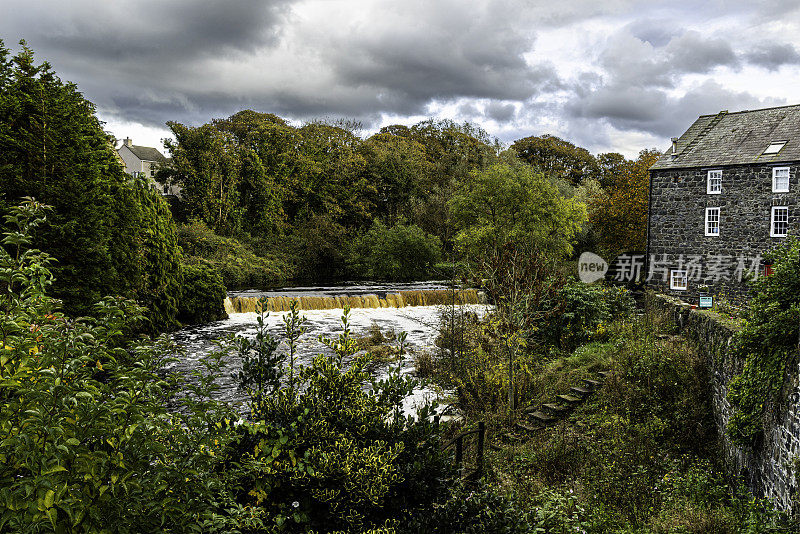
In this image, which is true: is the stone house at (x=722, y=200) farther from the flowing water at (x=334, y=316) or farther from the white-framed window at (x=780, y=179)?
the flowing water at (x=334, y=316)

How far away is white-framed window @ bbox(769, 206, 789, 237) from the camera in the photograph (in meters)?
19.9

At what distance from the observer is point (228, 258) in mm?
30328

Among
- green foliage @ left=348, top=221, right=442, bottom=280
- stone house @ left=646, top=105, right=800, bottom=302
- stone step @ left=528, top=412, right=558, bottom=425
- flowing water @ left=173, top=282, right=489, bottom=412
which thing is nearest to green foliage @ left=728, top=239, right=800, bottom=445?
stone step @ left=528, top=412, right=558, bottom=425

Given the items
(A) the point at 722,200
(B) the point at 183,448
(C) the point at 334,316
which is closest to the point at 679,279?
(A) the point at 722,200

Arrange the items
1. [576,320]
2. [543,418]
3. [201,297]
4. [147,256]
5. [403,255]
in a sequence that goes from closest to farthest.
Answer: [543,418]
[576,320]
[147,256]
[201,297]
[403,255]

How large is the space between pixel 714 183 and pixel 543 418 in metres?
18.4

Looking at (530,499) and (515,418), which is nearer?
(530,499)

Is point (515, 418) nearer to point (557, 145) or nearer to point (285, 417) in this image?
point (285, 417)

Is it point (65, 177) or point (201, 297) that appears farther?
point (201, 297)

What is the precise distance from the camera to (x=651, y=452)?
720 centimetres

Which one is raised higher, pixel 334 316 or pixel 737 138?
pixel 737 138

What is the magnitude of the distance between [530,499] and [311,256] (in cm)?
3222

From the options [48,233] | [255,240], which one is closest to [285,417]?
[48,233]

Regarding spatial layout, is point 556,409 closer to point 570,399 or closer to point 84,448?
point 570,399
